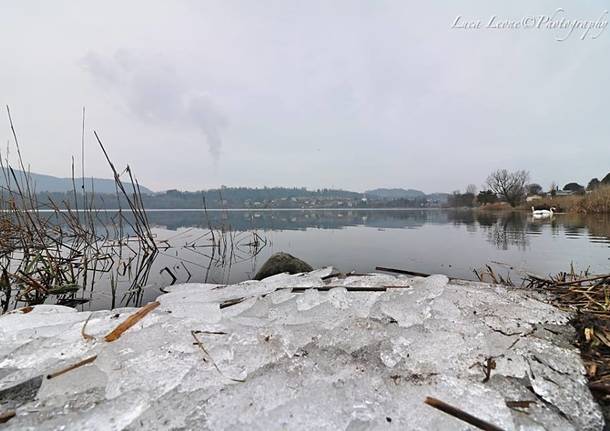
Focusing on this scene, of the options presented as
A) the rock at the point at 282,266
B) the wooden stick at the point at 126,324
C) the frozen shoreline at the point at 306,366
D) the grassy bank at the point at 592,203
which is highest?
the grassy bank at the point at 592,203

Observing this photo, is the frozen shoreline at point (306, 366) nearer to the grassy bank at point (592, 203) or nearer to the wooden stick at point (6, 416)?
the wooden stick at point (6, 416)

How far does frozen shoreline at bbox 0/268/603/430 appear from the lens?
3.80 ft

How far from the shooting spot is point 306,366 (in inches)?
58.9

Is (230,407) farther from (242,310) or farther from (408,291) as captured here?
(408,291)

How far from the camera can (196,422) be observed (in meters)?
1.13

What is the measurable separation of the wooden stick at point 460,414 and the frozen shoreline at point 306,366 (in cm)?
4

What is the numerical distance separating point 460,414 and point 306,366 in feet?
2.40

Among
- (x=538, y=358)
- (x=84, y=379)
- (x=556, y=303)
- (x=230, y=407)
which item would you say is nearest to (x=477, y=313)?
(x=538, y=358)

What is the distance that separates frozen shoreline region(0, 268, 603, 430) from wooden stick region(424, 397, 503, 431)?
0.04 metres

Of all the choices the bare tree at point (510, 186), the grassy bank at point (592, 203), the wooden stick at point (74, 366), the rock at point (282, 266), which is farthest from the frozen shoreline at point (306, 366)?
the bare tree at point (510, 186)

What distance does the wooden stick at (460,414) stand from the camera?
1.01 metres

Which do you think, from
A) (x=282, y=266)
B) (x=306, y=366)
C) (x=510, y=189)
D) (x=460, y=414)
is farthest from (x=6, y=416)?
(x=510, y=189)

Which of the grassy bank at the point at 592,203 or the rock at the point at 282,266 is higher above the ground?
the grassy bank at the point at 592,203

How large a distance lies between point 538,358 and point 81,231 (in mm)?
6851
